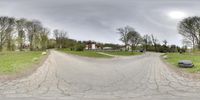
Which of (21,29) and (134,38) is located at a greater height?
(21,29)

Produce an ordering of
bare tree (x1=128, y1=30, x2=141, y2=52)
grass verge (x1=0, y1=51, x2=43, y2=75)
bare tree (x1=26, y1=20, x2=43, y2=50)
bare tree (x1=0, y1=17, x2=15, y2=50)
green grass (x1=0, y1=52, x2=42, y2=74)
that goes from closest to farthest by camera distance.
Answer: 1. grass verge (x1=0, y1=51, x2=43, y2=75)
2. green grass (x1=0, y1=52, x2=42, y2=74)
3. bare tree (x1=0, y1=17, x2=15, y2=50)
4. bare tree (x1=26, y1=20, x2=43, y2=50)
5. bare tree (x1=128, y1=30, x2=141, y2=52)

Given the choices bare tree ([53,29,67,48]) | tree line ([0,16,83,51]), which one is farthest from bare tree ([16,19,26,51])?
bare tree ([53,29,67,48])

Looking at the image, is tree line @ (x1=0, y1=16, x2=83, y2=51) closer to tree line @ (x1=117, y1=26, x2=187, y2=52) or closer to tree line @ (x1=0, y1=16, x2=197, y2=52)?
tree line @ (x1=0, y1=16, x2=197, y2=52)

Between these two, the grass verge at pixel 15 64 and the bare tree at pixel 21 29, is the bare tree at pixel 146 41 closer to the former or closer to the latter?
the bare tree at pixel 21 29

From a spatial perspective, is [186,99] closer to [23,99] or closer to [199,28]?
[23,99]

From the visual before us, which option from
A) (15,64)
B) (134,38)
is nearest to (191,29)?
(134,38)

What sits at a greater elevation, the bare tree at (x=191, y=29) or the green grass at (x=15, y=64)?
the bare tree at (x=191, y=29)

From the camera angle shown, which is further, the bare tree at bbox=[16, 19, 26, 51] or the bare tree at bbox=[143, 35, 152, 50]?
the bare tree at bbox=[143, 35, 152, 50]

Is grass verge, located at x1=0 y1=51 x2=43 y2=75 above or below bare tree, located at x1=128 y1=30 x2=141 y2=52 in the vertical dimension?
below

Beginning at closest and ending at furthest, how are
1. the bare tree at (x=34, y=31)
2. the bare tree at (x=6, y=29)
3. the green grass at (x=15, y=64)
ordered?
the green grass at (x=15, y=64) → the bare tree at (x=6, y=29) → the bare tree at (x=34, y=31)

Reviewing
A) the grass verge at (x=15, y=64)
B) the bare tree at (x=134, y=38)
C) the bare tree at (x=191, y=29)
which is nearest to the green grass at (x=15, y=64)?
the grass verge at (x=15, y=64)

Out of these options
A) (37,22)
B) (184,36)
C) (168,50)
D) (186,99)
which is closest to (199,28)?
(184,36)

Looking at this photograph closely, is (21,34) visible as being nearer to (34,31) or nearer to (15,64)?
(34,31)

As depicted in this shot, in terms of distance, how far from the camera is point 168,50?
68500 millimetres
